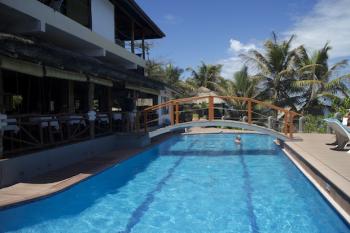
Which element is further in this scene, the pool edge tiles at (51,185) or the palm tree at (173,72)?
the palm tree at (173,72)

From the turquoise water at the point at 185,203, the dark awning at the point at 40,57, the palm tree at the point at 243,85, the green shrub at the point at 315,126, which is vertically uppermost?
the palm tree at the point at 243,85

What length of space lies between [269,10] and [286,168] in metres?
9.69

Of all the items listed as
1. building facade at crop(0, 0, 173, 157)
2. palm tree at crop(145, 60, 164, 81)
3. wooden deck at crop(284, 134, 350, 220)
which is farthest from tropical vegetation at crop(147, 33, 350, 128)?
wooden deck at crop(284, 134, 350, 220)

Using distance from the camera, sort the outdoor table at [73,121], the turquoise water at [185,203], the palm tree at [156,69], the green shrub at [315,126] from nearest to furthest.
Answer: the turquoise water at [185,203]
the outdoor table at [73,121]
the green shrub at [315,126]
the palm tree at [156,69]

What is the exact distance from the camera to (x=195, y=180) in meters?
10.3

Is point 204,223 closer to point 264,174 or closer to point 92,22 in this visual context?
point 264,174

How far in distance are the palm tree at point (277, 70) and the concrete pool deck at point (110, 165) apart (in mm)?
12351

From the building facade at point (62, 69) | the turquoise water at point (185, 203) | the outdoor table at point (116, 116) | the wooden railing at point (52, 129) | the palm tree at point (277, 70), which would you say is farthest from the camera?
the palm tree at point (277, 70)

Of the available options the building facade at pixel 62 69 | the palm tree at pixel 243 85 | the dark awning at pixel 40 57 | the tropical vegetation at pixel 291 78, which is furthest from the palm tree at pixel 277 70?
the dark awning at pixel 40 57

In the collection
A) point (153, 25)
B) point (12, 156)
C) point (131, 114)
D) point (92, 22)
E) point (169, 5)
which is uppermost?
point (169, 5)

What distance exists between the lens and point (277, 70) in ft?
82.9

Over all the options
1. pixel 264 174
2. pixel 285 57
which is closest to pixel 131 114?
pixel 264 174

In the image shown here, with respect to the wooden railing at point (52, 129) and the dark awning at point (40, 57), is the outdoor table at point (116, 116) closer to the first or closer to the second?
the wooden railing at point (52, 129)

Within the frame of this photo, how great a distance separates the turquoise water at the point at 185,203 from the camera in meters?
6.49
